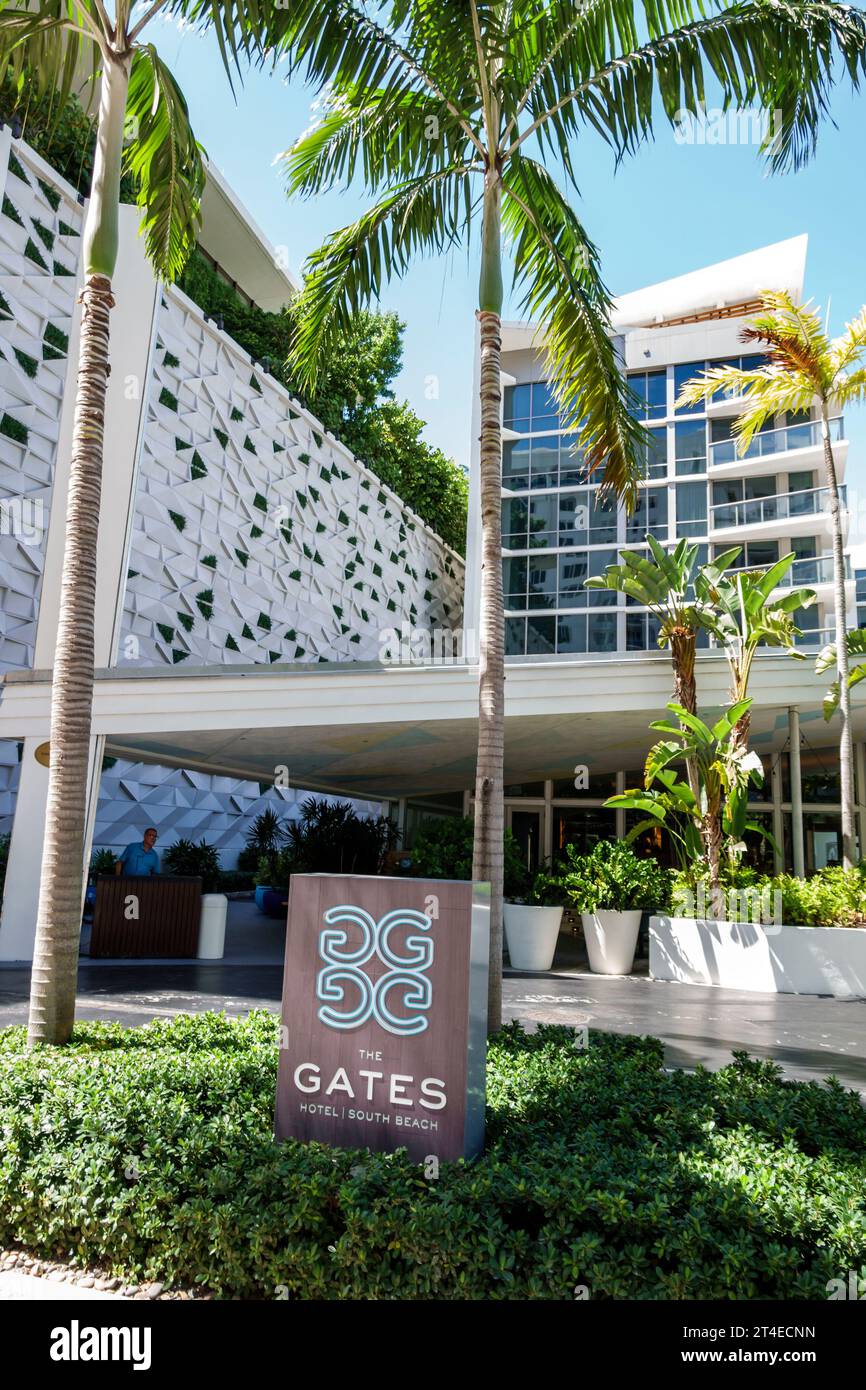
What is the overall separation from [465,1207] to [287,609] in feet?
88.1

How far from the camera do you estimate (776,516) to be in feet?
97.6

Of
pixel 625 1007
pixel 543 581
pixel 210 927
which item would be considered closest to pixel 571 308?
pixel 625 1007

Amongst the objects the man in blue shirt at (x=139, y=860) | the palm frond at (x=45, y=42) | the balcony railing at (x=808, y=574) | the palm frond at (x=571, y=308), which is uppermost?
the balcony railing at (x=808, y=574)

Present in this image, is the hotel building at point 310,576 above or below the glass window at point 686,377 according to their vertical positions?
below

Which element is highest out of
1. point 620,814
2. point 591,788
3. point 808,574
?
point 808,574

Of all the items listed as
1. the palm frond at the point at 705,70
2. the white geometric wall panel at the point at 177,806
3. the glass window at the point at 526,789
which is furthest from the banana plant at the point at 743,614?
the white geometric wall panel at the point at 177,806

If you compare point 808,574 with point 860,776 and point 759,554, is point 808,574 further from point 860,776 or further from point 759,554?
point 860,776

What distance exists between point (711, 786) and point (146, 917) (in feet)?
26.4

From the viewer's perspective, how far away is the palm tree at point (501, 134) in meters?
6.85

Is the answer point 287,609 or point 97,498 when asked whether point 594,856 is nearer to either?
point 97,498

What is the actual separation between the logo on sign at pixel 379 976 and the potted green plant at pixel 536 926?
363 inches

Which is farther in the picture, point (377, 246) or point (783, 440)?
point (783, 440)

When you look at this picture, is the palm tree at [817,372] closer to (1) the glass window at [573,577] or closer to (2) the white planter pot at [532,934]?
(2) the white planter pot at [532,934]

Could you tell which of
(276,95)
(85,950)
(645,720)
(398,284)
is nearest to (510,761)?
(645,720)
